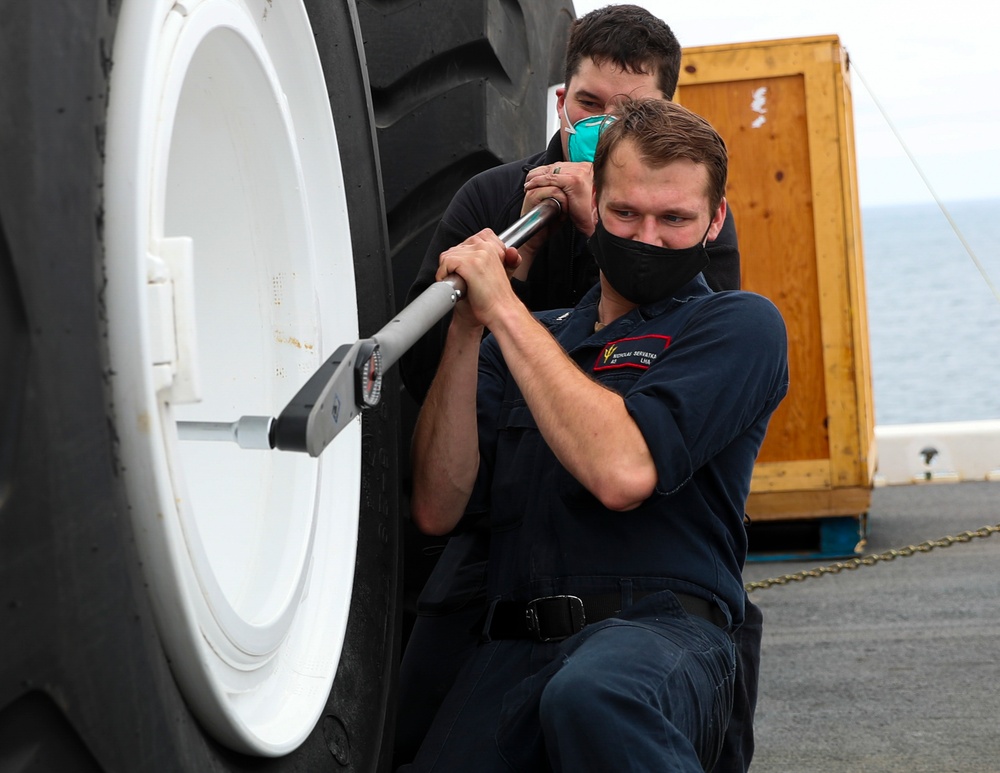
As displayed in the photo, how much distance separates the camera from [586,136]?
2164 mm

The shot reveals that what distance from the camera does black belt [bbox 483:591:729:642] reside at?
1.73 meters

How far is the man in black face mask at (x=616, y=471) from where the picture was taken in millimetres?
1626

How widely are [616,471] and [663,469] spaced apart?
0.07m

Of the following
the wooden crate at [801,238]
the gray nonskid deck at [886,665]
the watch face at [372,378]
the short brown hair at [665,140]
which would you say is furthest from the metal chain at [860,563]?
the watch face at [372,378]

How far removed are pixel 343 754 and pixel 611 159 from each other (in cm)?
98

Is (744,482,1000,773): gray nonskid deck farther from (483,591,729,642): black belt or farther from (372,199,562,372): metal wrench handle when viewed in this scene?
(372,199,562,372): metal wrench handle

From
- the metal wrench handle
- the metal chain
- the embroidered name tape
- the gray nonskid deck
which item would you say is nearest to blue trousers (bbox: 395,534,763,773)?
the embroidered name tape

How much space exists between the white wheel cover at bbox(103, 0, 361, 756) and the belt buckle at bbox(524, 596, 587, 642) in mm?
339

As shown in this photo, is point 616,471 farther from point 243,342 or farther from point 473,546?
point 243,342

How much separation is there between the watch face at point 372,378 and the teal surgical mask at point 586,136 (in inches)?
38.4

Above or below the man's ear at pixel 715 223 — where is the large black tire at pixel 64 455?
below

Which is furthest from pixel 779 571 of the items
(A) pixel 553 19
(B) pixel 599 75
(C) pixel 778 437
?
(B) pixel 599 75

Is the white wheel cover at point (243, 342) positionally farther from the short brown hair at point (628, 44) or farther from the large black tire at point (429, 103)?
the short brown hair at point (628, 44)

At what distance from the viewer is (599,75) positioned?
7.41ft
